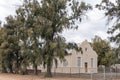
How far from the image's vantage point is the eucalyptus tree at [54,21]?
42625 mm

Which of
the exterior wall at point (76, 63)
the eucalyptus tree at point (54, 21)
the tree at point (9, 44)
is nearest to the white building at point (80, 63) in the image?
the exterior wall at point (76, 63)

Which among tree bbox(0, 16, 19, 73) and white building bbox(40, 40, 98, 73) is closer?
tree bbox(0, 16, 19, 73)

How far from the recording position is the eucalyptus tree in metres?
42.6

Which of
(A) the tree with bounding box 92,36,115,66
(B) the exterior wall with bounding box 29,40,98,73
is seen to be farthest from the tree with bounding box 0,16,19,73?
(A) the tree with bounding box 92,36,115,66

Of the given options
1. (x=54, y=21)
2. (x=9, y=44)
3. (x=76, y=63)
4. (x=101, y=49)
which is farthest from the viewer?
(x=101, y=49)

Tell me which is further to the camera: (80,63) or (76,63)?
(80,63)

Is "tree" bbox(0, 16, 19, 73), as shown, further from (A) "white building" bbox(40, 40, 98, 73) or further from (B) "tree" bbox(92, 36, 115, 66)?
(B) "tree" bbox(92, 36, 115, 66)

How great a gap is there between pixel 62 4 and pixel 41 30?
448 centimetres

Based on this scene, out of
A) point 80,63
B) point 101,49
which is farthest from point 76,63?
point 101,49

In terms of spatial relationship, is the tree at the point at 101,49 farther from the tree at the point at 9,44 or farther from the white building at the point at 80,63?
the tree at the point at 9,44

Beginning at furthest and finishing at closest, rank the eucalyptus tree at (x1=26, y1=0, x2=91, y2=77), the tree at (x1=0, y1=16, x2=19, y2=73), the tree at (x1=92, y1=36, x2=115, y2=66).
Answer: the tree at (x1=92, y1=36, x2=115, y2=66) → the tree at (x1=0, y1=16, x2=19, y2=73) → the eucalyptus tree at (x1=26, y1=0, x2=91, y2=77)

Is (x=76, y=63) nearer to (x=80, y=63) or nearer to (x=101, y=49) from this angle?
(x=80, y=63)

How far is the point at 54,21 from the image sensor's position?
43250mm

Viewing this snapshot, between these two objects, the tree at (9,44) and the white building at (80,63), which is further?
the white building at (80,63)
